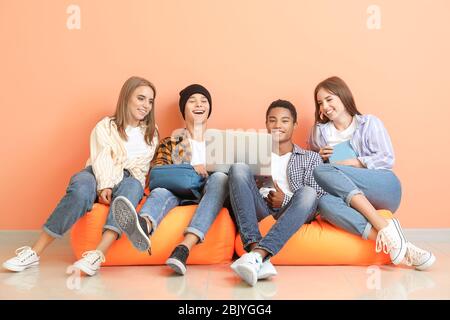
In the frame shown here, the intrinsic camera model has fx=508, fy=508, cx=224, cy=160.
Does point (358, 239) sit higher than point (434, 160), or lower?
lower

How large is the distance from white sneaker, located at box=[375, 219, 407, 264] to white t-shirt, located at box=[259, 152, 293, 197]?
18.3 inches

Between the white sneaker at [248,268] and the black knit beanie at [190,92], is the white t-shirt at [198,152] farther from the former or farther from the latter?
the white sneaker at [248,268]

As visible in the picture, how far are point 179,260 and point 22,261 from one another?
0.63m

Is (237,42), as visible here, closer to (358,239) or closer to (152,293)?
(358,239)

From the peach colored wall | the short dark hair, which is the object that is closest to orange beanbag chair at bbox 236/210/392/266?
the short dark hair

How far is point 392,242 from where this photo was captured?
1.99 m

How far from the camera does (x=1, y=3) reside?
2699 mm

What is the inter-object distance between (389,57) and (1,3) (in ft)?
6.85

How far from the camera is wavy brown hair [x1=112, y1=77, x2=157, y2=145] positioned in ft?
8.05

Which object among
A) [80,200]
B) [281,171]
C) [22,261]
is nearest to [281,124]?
[281,171]

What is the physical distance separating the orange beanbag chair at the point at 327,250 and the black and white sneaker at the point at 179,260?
16.3 inches

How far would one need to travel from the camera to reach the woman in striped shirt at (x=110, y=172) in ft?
6.62
